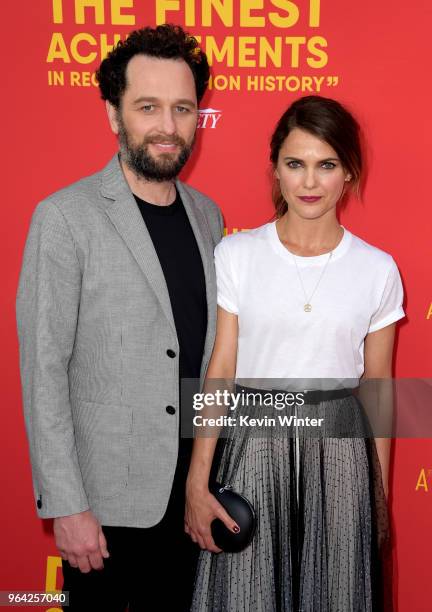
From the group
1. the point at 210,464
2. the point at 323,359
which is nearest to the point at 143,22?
the point at 323,359

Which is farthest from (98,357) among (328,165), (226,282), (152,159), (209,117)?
(209,117)

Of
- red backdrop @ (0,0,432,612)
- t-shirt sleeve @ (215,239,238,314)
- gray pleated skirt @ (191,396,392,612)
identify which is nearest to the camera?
gray pleated skirt @ (191,396,392,612)

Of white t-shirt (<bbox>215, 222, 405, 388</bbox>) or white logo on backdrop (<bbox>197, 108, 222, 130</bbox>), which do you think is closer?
white t-shirt (<bbox>215, 222, 405, 388</bbox>)

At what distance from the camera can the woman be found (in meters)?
1.63

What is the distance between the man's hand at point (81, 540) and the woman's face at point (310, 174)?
38.5 inches

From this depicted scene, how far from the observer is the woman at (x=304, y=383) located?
163 centimetres

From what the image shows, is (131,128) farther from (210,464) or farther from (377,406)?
(377,406)

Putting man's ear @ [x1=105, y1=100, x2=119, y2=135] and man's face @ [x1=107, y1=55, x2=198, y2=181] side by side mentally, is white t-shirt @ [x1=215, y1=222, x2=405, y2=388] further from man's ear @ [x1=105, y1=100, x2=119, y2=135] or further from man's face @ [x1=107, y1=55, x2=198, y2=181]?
man's ear @ [x1=105, y1=100, x2=119, y2=135]

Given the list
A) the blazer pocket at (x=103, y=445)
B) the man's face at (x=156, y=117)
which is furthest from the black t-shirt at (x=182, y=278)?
the blazer pocket at (x=103, y=445)

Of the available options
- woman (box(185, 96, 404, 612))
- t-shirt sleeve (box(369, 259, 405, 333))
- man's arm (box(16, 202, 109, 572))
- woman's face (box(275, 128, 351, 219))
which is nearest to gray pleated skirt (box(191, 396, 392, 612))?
woman (box(185, 96, 404, 612))

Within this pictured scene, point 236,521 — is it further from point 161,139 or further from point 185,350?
point 161,139

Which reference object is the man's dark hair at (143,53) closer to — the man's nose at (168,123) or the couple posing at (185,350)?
the couple posing at (185,350)

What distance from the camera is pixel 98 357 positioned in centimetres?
162

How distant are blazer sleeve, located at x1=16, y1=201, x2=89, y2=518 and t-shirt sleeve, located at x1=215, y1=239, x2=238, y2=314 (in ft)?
1.32
